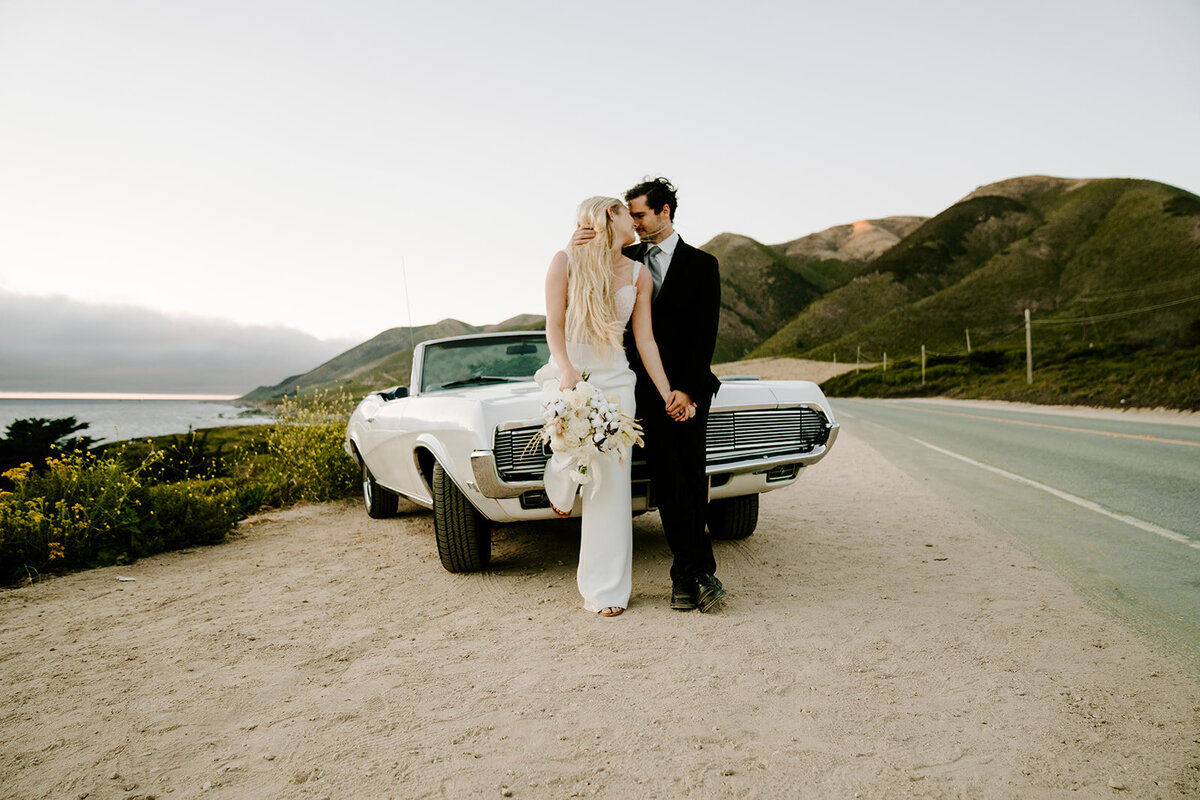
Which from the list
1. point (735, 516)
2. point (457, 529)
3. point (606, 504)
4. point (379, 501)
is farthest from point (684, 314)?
point (379, 501)

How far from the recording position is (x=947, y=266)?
13338cm

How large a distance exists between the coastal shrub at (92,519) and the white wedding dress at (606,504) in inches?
140

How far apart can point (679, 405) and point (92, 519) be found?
172 inches

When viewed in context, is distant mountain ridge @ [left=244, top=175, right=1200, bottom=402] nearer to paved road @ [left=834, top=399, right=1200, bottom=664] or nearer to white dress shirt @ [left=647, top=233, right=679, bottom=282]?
paved road @ [left=834, top=399, right=1200, bottom=664]

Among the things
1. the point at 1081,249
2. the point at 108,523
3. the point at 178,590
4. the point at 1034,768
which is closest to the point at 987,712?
the point at 1034,768

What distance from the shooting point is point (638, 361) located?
3.79m

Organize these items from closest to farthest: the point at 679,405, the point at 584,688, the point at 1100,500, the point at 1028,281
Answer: the point at 584,688
the point at 679,405
the point at 1100,500
the point at 1028,281

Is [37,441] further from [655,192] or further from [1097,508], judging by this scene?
[1097,508]

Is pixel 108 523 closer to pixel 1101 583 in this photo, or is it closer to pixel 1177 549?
pixel 1101 583

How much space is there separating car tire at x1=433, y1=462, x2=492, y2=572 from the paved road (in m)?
3.28

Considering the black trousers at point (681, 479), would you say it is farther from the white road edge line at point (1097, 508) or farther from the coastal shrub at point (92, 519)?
the coastal shrub at point (92, 519)

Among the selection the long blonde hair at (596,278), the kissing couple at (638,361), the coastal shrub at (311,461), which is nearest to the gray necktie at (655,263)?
the kissing couple at (638,361)

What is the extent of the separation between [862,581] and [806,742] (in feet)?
6.82

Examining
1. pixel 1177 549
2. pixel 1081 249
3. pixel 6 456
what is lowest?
pixel 1177 549
